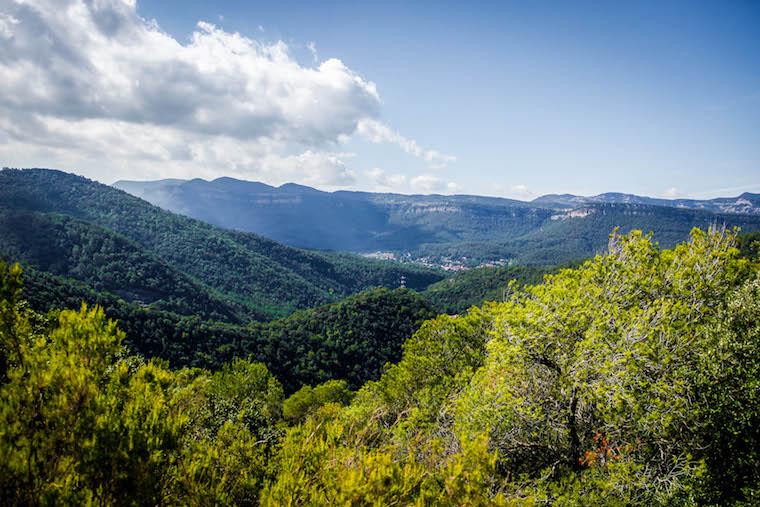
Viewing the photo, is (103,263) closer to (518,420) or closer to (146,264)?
(146,264)

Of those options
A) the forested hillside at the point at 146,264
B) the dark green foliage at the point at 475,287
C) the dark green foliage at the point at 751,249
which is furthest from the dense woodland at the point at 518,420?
the forested hillside at the point at 146,264

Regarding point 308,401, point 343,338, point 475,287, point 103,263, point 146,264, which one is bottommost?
point 475,287

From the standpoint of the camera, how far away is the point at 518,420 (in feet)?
39.0

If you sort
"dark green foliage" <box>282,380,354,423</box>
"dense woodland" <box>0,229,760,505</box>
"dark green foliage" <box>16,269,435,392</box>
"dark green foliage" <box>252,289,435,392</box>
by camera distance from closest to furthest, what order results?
"dense woodland" <box>0,229,760,505</box> → "dark green foliage" <box>282,380,354,423</box> → "dark green foliage" <box>16,269,435,392</box> → "dark green foliage" <box>252,289,435,392</box>

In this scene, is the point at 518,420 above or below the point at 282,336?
above

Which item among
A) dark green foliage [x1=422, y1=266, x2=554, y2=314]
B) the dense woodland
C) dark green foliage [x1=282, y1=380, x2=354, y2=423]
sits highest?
the dense woodland

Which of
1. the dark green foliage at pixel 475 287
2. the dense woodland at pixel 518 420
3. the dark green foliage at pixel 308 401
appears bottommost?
the dark green foliage at pixel 475 287

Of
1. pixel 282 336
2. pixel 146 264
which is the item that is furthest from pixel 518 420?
pixel 146 264

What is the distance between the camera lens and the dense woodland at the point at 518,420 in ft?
22.7

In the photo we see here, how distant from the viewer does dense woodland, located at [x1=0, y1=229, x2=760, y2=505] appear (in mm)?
6934

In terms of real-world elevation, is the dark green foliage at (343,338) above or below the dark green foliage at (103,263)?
below

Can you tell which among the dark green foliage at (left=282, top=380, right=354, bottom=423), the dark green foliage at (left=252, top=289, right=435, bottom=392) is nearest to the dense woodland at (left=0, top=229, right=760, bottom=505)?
the dark green foliage at (left=282, top=380, right=354, bottom=423)

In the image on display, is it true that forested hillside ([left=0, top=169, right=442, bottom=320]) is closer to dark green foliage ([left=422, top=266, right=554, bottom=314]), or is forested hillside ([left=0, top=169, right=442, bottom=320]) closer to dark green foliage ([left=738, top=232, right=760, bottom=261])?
dark green foliage ([left=422, top=266, right=554, bottom=314])

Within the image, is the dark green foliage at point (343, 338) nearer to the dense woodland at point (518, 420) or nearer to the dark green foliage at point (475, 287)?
the dark green foliage at point (475, 287)
